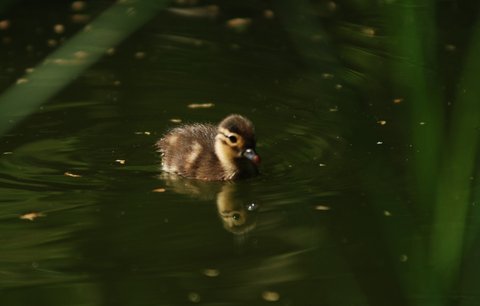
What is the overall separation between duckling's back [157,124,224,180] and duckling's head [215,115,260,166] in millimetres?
93

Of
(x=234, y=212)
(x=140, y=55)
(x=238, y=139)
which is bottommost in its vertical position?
(x=140, y=55)

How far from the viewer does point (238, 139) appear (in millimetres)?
5137

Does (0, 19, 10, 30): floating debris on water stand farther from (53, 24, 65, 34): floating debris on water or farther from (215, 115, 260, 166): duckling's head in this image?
(215, 115, 260, 166): duckling's head

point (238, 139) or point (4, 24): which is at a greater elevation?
point (238, 139)

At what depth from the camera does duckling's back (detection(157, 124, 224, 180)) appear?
17.2ft

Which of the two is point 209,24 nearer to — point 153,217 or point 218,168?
point 218,168

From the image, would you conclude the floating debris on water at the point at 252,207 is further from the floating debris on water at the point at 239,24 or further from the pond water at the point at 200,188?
the floating debris on water at the point at 239,24

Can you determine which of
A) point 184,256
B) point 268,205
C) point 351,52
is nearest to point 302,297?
point 184,256

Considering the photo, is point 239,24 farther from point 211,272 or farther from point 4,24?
point 211,272

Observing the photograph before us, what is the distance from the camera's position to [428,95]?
2088 mm

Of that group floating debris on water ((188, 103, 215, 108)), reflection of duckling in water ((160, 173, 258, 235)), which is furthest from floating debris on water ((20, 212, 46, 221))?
floating debris on water ((188, 103, 215, 108))

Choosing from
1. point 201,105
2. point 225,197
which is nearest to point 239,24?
point 201,105

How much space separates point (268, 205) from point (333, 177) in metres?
0.47

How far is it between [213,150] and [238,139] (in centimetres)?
23
